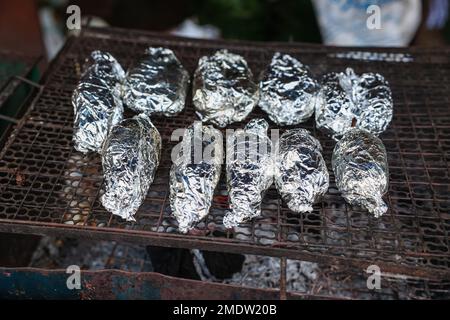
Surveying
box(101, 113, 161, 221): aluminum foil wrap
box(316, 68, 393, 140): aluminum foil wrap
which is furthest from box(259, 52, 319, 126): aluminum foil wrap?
box(101, 113, 161, 221): aluminum foil wrap

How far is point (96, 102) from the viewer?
6.93 feet

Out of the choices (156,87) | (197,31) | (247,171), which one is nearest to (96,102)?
(156,87)

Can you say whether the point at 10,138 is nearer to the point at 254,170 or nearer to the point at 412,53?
the point at 254,170

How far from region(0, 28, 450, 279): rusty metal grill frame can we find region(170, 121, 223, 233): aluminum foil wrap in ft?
0.21

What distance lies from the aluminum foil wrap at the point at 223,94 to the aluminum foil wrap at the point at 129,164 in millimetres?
302

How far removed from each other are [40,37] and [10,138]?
1717 millimetres

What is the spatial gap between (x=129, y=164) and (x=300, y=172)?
70 cm

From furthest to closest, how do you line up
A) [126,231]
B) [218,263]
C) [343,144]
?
[218,263]
[343,144]
[126,231]

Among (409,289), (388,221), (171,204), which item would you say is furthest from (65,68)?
(409,289)

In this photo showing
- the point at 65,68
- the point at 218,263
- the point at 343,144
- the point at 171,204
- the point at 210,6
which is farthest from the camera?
the point at 210,6

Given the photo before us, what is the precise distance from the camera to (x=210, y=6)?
3871 mm

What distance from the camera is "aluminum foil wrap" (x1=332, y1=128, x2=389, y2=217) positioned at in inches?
69.2

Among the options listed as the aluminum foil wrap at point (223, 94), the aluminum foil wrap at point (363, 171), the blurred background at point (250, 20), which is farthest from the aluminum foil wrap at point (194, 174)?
the blurred background at point (250, 20)

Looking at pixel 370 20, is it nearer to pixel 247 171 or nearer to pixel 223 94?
pixel 223 94
